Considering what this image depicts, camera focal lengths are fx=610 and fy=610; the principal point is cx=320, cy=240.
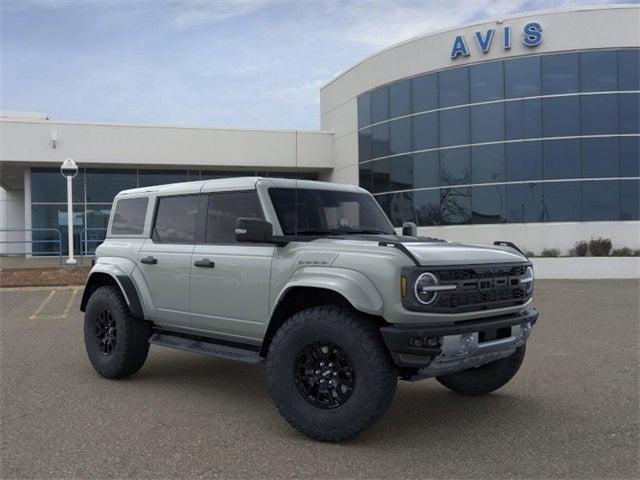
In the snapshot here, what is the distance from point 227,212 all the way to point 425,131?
19.3 m

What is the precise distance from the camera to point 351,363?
4.18 m

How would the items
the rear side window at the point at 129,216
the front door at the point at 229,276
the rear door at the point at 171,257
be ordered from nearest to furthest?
the front door at the point at 229,276 → the rear door at the point at 171,257 → the rear side window at the point at 129,216

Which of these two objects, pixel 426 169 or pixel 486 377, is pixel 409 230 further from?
pixel 426 169

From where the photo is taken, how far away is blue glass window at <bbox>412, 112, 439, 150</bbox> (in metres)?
23.4

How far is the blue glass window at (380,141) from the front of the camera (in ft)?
83.2

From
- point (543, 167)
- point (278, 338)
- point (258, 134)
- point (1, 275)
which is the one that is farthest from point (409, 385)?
point (258, 134)

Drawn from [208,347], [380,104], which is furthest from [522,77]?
[208,347]

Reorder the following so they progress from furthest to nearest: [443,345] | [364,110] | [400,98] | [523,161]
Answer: [364,110] → [400,98] → [523,161] → [443,345]

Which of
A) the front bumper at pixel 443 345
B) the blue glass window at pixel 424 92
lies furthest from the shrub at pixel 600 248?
the front bumper at pixel 443 345

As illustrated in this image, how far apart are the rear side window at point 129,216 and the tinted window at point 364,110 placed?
2063cm

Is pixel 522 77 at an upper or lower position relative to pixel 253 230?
upper

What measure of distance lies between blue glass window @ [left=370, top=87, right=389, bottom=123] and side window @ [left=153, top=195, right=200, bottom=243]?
20.3 m

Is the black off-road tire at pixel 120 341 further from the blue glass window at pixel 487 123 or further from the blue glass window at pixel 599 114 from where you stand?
the blue glass window at pixel 599 114

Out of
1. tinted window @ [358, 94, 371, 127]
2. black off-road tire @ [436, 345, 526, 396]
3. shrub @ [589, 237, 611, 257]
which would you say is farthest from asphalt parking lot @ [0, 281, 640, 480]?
tinted window @ [358, 94, 371, 127]
